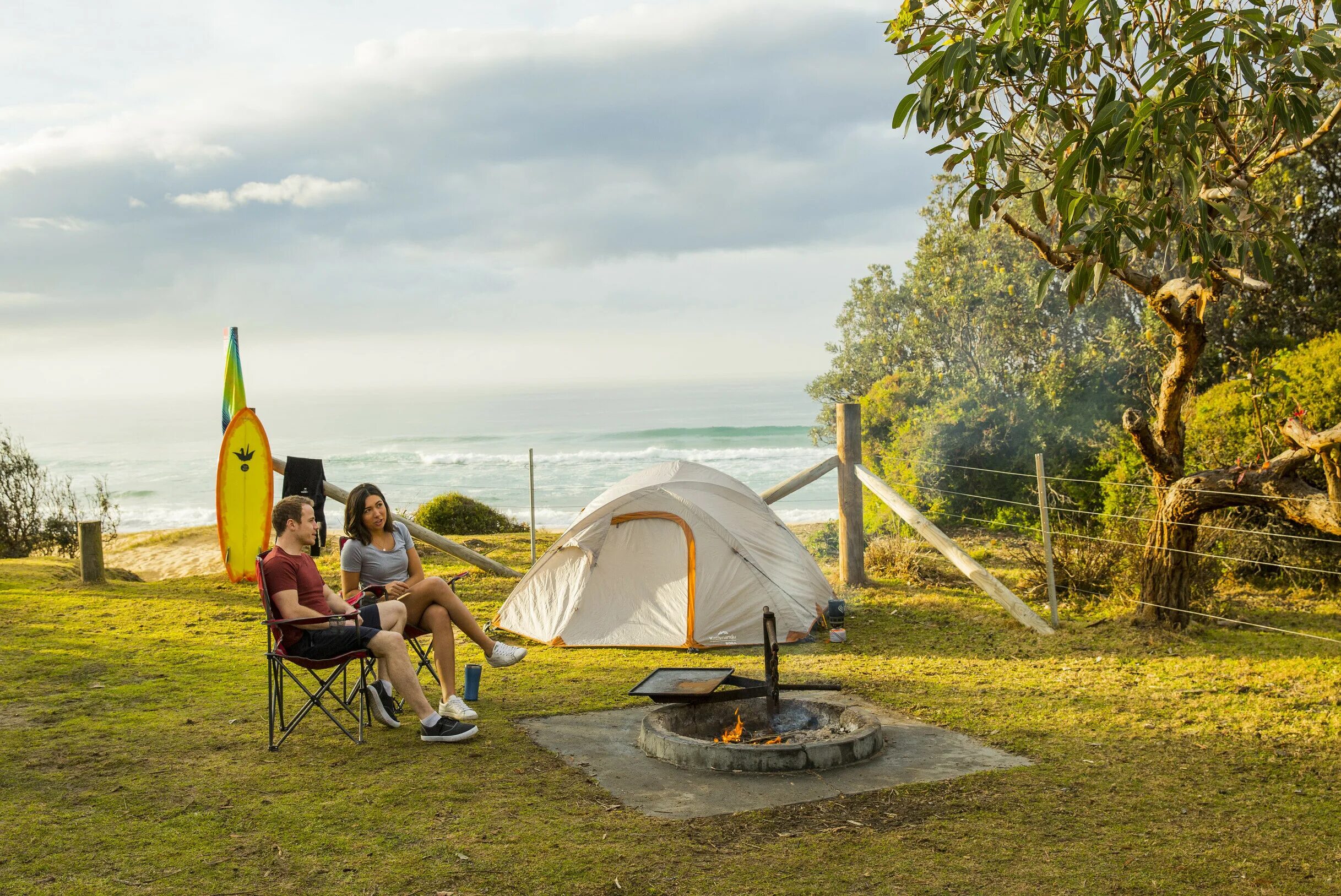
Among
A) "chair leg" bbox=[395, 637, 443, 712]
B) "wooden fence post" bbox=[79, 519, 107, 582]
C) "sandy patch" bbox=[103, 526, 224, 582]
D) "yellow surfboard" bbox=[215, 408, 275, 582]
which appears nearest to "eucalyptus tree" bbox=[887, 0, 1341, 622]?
"chair leg" bbox=[395, 637, 443, 712]

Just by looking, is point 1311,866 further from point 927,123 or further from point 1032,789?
point 927,123

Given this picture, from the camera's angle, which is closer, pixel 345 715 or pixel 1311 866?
pixel 1311 866

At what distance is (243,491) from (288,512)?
4954 mm

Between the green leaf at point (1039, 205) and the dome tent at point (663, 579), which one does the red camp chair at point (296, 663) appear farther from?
the green leaf at point (1039, 205)

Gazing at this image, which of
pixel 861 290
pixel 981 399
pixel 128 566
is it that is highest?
pixel 861 290

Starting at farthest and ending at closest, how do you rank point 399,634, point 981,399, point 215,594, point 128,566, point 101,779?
point 128,566 → point 981,399 → point 215,594 → point 399,634 → point 101,779

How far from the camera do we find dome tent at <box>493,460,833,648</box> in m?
7.57

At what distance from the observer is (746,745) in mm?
4523

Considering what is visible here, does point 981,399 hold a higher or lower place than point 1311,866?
higher

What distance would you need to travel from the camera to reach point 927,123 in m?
3.49

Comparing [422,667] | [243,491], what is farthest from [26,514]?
[422,667]

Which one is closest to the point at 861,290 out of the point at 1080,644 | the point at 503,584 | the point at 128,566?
the point at 503,584

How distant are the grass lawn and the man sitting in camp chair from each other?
0.14 metres

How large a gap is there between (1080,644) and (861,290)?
10.7 m
